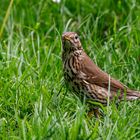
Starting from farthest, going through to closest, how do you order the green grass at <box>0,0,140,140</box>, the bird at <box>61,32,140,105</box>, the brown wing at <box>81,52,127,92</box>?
1. the brown wing at <box>81,52,127,92</box>
2. the bird at <box>61,32,140,105</box>
3. the green grass at <box>0,0,140,140</box>

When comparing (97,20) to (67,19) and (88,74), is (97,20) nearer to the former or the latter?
(67,19)

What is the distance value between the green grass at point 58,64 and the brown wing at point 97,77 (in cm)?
22

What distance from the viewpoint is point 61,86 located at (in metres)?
6.90

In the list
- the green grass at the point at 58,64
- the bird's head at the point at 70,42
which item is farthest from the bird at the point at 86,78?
the green grass at the point at 58,64

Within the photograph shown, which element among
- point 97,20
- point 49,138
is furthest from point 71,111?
point 97,20

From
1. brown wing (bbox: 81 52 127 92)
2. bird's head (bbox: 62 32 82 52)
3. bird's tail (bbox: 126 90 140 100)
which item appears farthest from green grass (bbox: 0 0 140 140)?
bird's head (bbox: 62 32 82 52)

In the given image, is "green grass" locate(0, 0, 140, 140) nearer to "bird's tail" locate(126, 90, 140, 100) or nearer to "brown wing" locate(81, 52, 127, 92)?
"bird's tail" locate(126, 90, 140, 100)

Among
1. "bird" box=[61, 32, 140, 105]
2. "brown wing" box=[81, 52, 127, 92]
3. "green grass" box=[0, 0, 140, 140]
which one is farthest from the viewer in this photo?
"brown wing" box=[81, 52, 127, 92]

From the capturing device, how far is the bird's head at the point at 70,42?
6656mm

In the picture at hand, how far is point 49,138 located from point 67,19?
329 cm

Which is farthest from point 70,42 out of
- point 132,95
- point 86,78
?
point 132,95

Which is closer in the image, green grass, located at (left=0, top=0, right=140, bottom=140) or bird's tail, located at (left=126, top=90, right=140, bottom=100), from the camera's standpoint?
green grass, located at (left=0, top=0, right=140, bottom=140)

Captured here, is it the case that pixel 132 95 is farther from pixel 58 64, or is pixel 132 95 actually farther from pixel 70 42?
pixel 58 64

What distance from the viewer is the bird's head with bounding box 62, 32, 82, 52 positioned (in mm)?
6656
